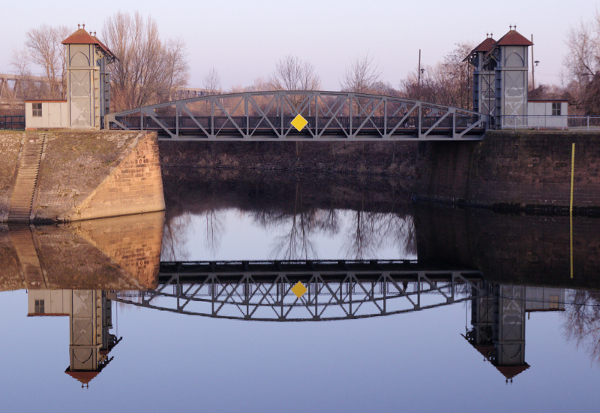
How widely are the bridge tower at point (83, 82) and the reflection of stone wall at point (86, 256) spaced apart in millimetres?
6549

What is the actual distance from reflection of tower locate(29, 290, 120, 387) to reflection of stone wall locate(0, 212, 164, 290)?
0.87 metres

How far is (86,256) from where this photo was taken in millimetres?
21016

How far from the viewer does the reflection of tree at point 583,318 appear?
42.9ft

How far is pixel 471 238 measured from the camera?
25.5 m

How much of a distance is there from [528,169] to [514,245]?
998 cm

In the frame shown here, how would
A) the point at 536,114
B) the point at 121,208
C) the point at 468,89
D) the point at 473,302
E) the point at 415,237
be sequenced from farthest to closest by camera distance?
1. the point at 468,89
2. the point at 536,114
3. the point at 121,208
4. the point at 415,237
5. the point at 473,302

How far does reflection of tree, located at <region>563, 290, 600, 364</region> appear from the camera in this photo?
42.9ft

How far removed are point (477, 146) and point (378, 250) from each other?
12.2m

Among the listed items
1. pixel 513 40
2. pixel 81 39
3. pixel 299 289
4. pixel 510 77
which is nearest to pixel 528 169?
pixel 510 77

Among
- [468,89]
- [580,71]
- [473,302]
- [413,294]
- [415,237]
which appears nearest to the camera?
[473,302]

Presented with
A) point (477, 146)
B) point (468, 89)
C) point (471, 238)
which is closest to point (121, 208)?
point (471, 238)

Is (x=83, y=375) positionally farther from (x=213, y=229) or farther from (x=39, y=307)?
(x=213, y=229)

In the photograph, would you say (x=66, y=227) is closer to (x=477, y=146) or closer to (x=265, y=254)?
(x=265, y=254)

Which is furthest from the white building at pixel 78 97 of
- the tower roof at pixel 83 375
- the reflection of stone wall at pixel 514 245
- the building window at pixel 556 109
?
the building window at pixel 556 109
